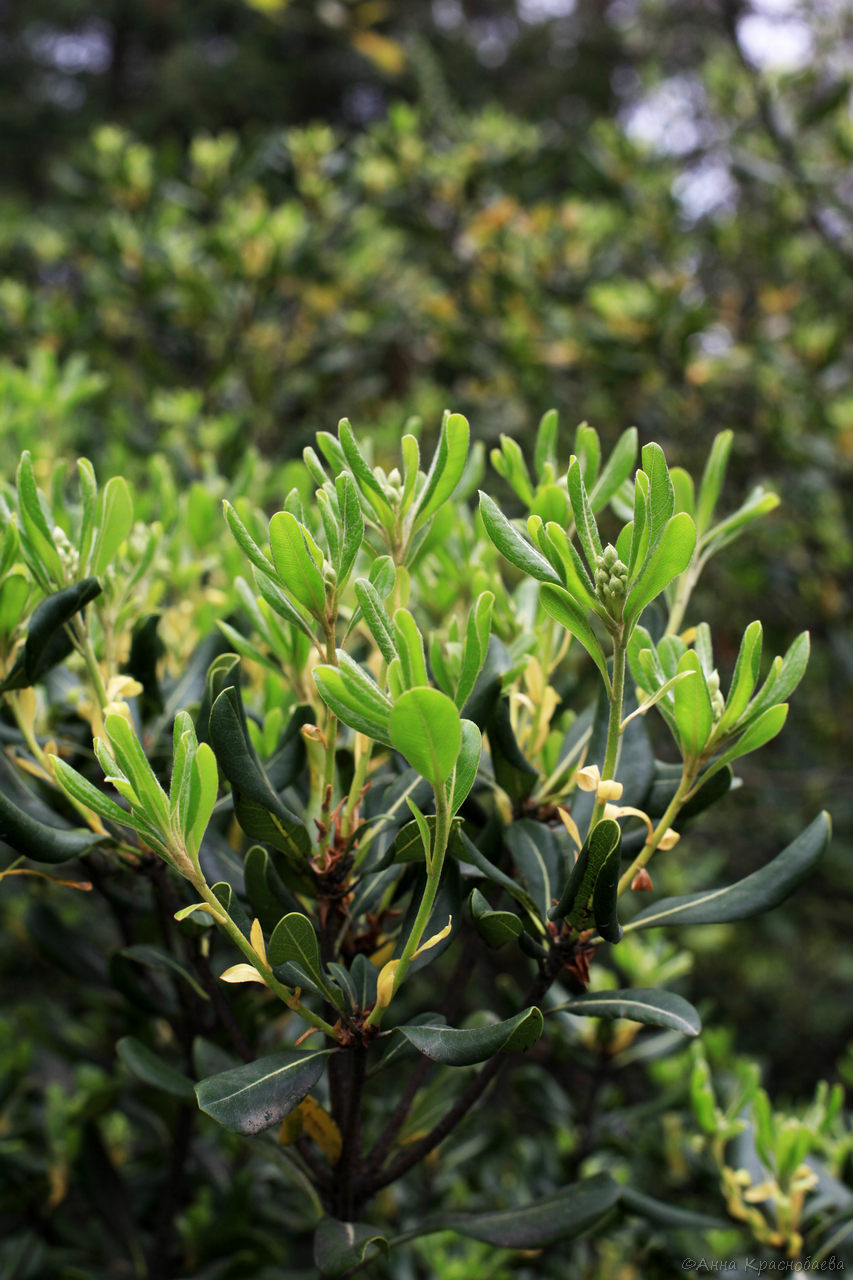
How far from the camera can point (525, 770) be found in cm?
118

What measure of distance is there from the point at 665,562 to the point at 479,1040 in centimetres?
51

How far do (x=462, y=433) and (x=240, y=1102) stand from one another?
2.49 feet

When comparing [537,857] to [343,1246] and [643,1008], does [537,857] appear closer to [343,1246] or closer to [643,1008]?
[643,1008]

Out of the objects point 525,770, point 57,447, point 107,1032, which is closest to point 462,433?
point 525,770

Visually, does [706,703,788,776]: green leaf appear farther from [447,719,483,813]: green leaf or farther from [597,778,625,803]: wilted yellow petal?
[447,719,483,813]: green leaf

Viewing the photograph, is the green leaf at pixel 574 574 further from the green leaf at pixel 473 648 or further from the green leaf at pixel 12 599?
the green leaf at pixel 12 599

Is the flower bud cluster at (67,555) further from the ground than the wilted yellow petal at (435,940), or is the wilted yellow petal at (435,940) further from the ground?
the flower bud cluster at (67,555)

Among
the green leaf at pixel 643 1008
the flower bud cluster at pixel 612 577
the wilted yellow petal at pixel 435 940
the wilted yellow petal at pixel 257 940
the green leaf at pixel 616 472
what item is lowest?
the green leaf at pixel 643 1008

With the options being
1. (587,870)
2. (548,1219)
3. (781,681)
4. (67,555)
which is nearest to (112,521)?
(67,555)

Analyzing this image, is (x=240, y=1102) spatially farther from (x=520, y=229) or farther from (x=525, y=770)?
(x=520, y=229)

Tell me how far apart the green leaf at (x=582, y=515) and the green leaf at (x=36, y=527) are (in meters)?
0.62

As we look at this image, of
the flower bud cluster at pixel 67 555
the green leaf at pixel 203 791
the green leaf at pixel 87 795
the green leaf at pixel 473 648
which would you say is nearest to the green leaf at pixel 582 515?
the green leaf at pixel 473 648

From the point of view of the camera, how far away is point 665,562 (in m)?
0.91

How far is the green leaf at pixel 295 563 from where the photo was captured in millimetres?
958
